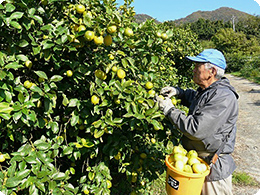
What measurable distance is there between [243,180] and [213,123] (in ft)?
7.18

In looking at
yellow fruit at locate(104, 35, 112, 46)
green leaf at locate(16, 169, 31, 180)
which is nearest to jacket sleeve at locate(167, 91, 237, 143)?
yellow fruit at locate(104, 35, 112, 46)

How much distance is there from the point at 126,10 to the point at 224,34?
2467 centimetres

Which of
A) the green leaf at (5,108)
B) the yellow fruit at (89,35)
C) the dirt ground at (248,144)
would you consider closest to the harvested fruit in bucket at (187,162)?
the yellow fruit at (89,35)

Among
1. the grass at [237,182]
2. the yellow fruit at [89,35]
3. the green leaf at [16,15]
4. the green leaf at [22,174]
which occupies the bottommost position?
the grass at [237,182]

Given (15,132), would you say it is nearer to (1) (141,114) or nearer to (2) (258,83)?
(1) (141,114)

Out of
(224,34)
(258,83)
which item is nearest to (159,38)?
(258,83)

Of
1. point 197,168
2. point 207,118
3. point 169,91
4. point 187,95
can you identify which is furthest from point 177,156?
point 187,95

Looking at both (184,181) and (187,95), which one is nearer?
(184,181)

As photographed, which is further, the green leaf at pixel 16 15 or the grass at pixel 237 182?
the grass at pixel 237 182

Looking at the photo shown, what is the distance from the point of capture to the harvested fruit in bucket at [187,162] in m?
1.52

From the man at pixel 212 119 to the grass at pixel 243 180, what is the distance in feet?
5.40

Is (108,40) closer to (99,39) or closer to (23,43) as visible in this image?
(99,39)

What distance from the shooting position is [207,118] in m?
1.56

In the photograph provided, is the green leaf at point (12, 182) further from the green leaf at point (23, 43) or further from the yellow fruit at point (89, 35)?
the yellow fruit at point (89, 35)
